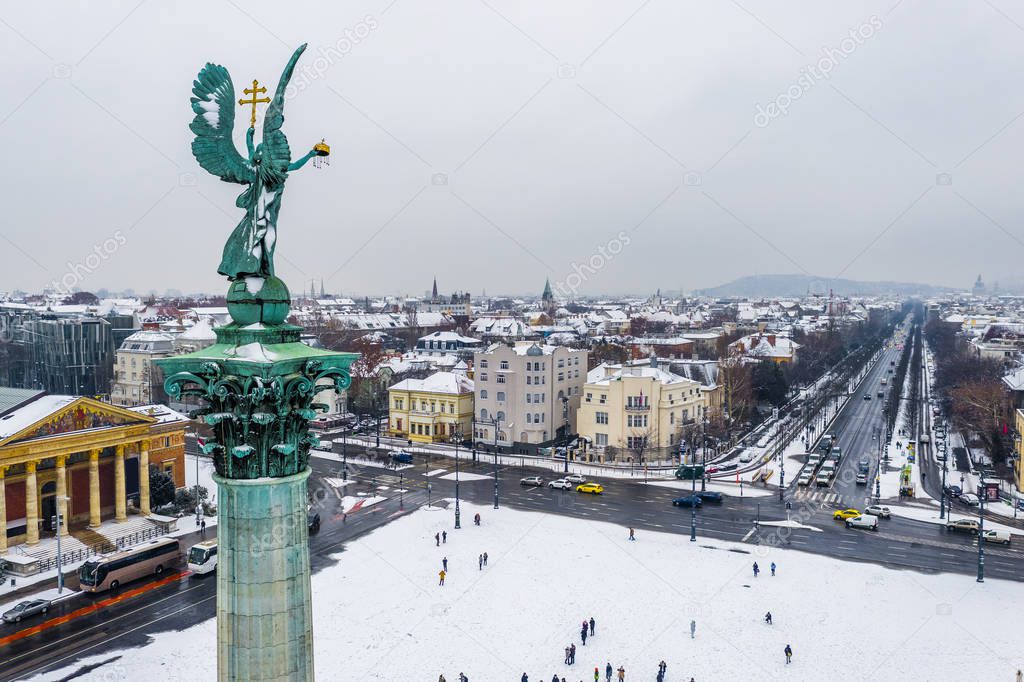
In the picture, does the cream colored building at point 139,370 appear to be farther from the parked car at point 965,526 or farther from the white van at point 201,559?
the parked car at point 965,526

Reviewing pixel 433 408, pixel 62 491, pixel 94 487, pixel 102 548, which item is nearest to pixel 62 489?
pixel 62 491

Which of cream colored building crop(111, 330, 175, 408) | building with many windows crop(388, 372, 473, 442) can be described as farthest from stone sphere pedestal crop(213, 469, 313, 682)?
cream colored building crop(111, 330, 175, 408)

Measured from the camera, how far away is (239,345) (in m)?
11.8

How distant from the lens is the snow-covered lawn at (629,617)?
28781 millimetres

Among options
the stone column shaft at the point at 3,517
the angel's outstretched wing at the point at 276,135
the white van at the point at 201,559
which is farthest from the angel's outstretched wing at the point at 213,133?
the stone column shaft at the point at 3,517

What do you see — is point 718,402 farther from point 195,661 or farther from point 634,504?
point 195,661

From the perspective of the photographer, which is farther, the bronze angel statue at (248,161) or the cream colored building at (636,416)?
the cream colored building at (636,416)

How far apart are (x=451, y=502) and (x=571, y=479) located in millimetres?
12295

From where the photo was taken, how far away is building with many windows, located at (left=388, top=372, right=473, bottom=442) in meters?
81.2

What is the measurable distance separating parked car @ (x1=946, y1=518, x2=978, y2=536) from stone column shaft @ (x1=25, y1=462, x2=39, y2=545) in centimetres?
5859

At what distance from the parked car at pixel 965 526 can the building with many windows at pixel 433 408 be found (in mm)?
47175

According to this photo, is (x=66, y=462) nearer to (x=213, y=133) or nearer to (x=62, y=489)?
(x=62, y=489)

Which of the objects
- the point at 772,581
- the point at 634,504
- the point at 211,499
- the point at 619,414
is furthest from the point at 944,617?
the point at 211,499

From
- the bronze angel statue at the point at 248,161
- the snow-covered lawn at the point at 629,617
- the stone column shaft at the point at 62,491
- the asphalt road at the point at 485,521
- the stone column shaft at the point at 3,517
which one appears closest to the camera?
the bronze angel statue at the point at 248,161
